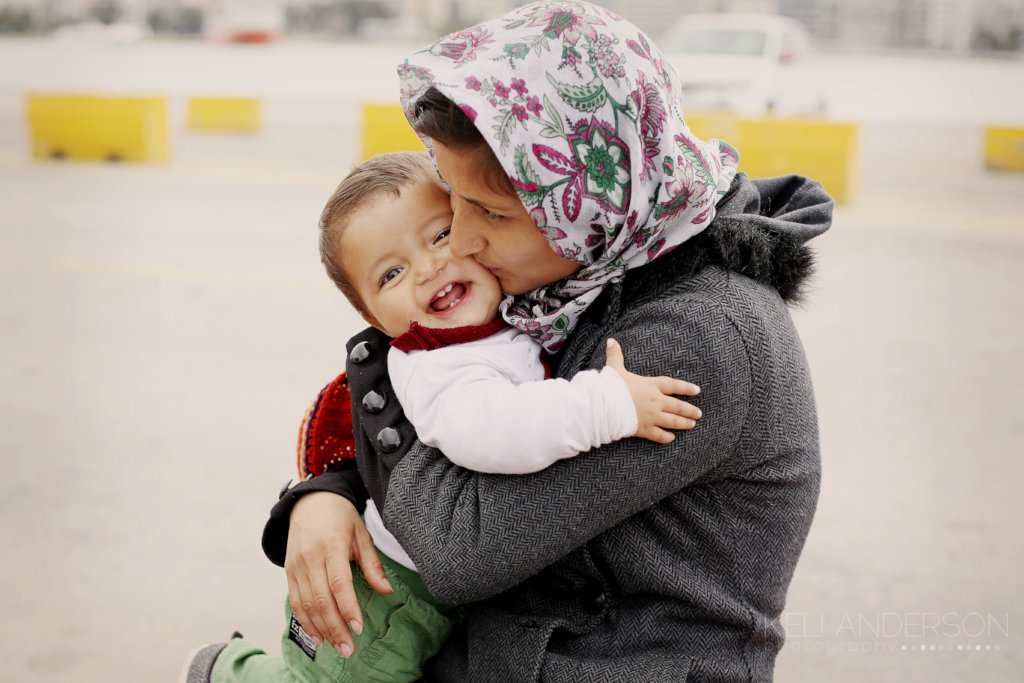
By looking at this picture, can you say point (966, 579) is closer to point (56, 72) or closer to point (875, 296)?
point (875, 296)

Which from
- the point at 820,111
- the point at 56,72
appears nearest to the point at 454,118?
the point at 820,111

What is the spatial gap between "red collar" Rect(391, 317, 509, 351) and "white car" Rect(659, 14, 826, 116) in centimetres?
1045

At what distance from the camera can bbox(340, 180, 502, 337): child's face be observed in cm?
→ 164

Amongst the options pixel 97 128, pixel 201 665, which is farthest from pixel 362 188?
pixel 97 128

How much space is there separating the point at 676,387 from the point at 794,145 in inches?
346

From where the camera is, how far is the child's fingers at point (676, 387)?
136 centimetres

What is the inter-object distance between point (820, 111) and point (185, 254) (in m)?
8.32

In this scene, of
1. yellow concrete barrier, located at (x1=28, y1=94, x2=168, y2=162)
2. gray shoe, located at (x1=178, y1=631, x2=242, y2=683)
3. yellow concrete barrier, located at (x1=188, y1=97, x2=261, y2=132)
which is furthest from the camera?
yellow concrete barrier, located at (x1=188, y1=97, x2=261, y2=132)

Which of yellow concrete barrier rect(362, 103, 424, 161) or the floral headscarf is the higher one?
the floral headscarf

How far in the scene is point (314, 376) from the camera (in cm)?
490

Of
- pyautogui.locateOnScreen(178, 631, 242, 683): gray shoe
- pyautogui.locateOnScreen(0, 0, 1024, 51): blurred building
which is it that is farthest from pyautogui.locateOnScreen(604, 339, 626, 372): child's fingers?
pyautogui.locateOnScreen(0, 0, 1024, 51): blurred building

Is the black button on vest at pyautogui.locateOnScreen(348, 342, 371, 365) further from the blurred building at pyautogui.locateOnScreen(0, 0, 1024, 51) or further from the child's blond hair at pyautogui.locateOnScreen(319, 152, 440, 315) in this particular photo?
the blurred building at pyautogui.locateOnScreen(0, 0, 1024, 51)

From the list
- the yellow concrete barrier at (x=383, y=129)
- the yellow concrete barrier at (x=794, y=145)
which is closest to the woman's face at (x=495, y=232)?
the yellow concrete barrier at (x=794, y=145)

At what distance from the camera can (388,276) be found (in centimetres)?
174
